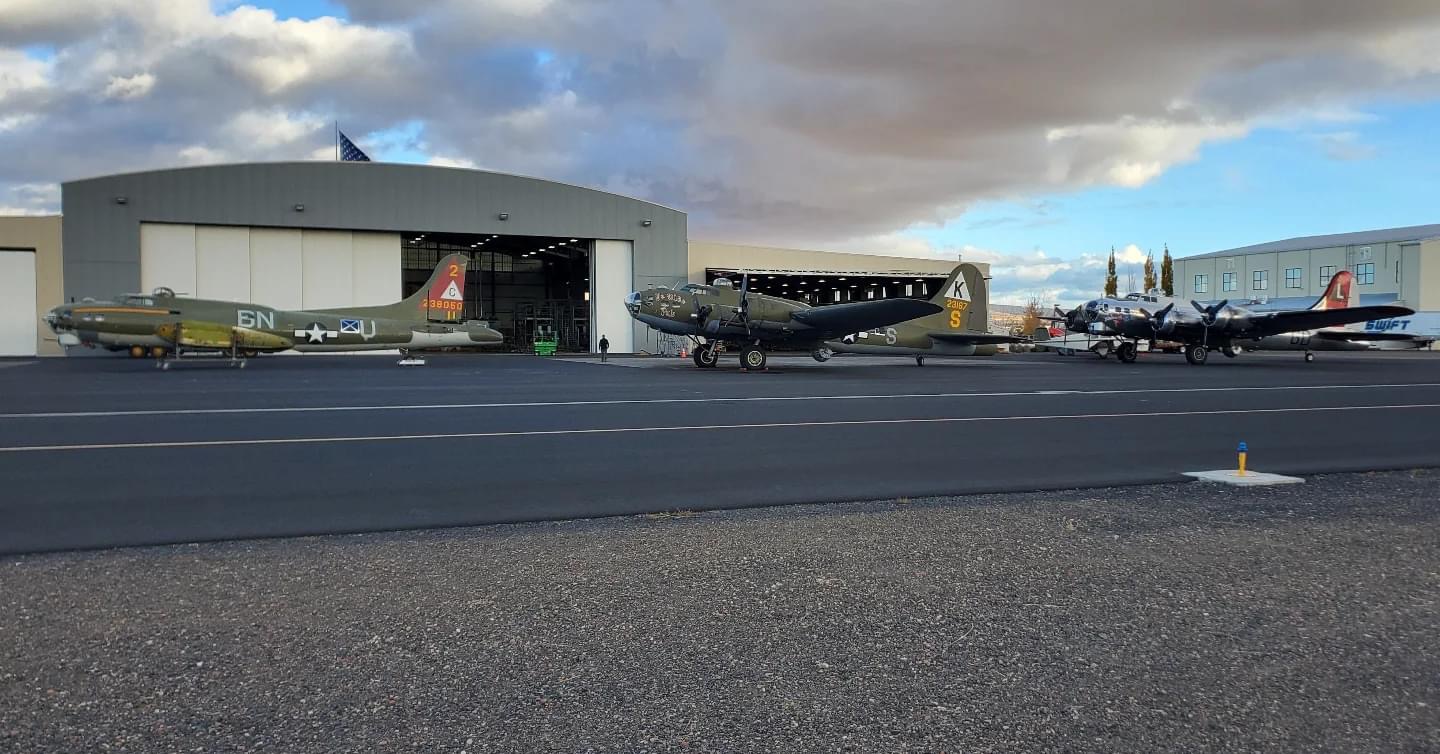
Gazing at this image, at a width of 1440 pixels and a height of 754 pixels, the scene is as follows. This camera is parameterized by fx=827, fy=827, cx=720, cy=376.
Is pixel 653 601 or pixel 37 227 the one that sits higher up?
pixel 37 227

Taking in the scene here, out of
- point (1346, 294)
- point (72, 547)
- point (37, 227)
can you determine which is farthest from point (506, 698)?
point (1346, 294)

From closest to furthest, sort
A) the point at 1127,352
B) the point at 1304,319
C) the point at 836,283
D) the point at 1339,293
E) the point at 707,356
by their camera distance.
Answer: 1. the point at 707,356
2. the point at 1304,319
3. the point at 1127,352
4. the point at 1339,293
5. the point at 836,283

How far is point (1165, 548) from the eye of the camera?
551cm

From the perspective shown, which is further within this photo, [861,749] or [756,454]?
[756,454]

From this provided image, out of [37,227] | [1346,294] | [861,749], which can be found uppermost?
[37,227]

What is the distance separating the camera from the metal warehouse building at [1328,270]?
70812 millimetres

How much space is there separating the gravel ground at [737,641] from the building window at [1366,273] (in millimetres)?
88235

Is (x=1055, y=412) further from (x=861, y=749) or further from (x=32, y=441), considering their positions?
(x=32, y=441)

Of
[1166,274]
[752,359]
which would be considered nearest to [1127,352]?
[752,359]

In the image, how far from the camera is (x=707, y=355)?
29.5 meters

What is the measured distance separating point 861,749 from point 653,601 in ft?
5.80

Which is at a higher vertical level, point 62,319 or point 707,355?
point 62,319

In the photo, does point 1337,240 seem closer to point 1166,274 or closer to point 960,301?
point 1166,274

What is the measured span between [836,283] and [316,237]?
3748 cm
